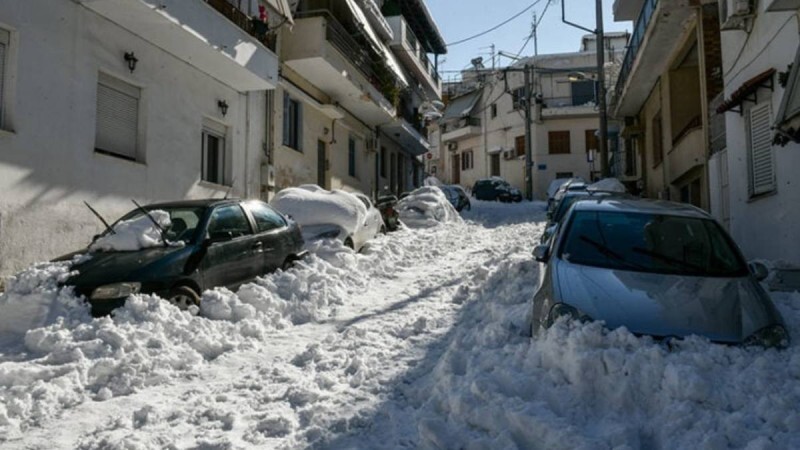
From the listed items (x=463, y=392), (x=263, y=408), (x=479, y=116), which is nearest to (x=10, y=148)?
(x=263, y=408)

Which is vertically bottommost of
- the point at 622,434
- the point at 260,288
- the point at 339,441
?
the point at 339,441

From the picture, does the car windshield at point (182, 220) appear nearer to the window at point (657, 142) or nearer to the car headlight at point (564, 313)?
the car headlight at point (564, 313)

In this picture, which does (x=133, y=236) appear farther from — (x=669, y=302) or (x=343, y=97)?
(x=343, y=97)

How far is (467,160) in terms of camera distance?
51812 millimetres

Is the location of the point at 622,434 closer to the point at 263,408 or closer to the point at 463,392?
the point at 463,392

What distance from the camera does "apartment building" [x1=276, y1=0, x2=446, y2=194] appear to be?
14836 millimetres

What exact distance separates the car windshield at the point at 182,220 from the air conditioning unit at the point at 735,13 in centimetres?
851

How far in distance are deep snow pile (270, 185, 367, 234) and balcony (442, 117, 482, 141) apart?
39.5m

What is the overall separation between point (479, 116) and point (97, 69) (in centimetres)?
4288

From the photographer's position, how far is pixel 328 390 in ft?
13.9

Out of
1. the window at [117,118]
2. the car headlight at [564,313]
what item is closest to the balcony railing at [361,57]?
the window at [117,118]

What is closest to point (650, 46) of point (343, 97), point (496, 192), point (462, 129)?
point (343, 97)

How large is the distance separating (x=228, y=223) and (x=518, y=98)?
126 feet

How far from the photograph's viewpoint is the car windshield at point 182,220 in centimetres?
645
